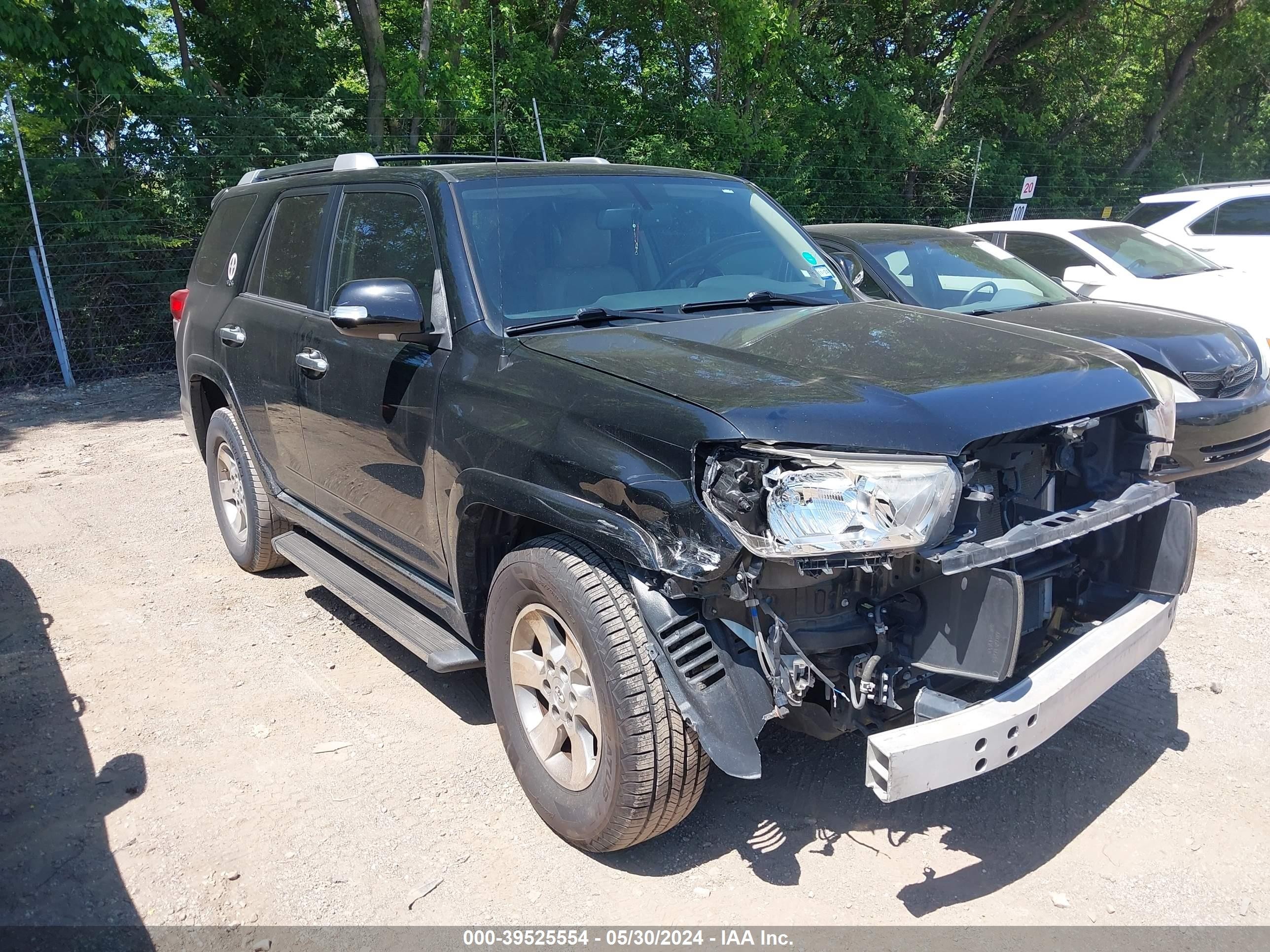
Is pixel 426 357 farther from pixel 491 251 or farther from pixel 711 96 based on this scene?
pixel 711 96

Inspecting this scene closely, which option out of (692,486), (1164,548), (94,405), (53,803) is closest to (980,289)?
(1164,548)

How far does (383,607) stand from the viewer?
3.98 metres

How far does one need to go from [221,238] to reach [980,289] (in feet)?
16.2

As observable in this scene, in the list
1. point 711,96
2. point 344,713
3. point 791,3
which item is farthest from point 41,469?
point 791,3

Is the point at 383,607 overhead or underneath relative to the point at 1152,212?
underneath

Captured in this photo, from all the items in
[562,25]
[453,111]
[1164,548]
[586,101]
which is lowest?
[1164,548]

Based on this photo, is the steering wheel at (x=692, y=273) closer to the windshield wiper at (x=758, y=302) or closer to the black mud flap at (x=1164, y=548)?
the windshield wiper at (x=758, y=302)

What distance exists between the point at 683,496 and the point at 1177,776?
222 cm

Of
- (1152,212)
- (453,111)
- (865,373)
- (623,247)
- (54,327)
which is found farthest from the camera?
(453,111)

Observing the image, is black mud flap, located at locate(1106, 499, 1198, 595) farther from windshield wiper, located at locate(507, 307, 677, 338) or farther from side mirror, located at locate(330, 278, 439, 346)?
side mirror, located at locate(330, 278, 439, 346)

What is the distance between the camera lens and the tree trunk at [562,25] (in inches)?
573

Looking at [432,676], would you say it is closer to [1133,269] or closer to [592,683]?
[592,683]

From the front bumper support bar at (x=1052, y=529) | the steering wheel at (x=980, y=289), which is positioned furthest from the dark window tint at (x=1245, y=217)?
the front bumper support bar at (x=1052, y=529)

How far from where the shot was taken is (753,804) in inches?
133
